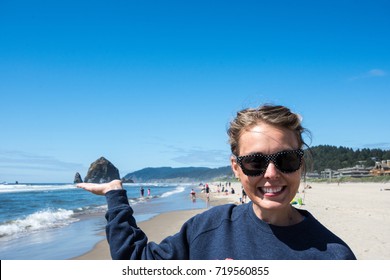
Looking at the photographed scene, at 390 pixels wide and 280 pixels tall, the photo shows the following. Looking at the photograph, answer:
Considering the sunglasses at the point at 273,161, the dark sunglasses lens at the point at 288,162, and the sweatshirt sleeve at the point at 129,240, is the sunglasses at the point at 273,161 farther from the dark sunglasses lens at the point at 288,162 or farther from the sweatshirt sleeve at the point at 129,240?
the sweatshirt sleeve at the point at 129,240

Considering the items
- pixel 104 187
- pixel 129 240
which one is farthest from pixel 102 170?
pixel 129 240

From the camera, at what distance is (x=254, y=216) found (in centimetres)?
161

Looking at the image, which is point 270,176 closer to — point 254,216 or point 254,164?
point 254,164

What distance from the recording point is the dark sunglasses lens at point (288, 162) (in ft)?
5.31

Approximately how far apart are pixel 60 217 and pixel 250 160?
1977 cm

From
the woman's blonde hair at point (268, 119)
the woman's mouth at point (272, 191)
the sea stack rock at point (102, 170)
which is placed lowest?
the woman's mouth at point (272, 191)

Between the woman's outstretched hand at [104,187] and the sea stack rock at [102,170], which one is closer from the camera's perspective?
the woman's outstretched hand at [104,187]

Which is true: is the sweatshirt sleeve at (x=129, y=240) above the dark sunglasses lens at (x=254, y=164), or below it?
below

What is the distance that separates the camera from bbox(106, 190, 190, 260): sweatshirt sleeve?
61.2 inches

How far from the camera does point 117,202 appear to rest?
1.63m

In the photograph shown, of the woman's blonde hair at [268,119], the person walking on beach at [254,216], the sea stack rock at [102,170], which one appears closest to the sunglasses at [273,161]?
the person walking on beach at [254,216]

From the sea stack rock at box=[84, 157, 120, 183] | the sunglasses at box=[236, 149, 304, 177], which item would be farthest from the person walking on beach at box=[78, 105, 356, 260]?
the sea stack rock at box=[84, 157, 120, 183]

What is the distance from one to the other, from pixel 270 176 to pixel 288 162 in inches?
4.2
